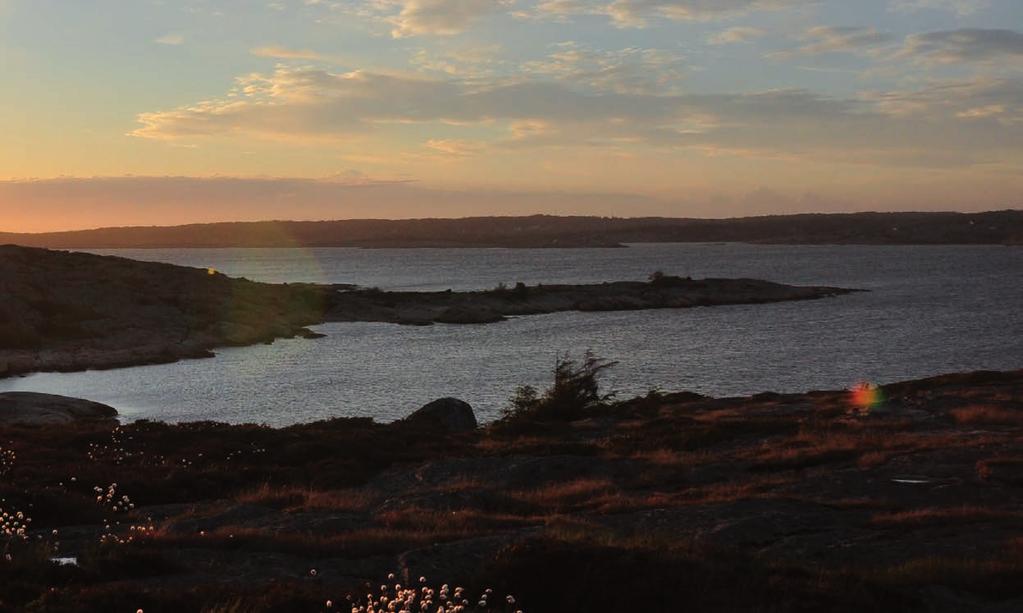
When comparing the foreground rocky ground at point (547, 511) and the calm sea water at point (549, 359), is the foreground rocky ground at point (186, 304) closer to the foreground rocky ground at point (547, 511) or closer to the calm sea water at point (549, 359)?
the calm sea water at point (549, 359)

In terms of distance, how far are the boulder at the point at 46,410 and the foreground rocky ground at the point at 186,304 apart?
26.6 m

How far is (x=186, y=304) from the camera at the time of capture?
10231 centimetres

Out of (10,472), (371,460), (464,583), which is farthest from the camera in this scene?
(371,460)

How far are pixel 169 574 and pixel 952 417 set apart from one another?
96.2ft

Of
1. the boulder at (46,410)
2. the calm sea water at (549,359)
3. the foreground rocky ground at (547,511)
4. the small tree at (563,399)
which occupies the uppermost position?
the foreground rocky ground at (547,511)

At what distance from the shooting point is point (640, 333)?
323 ft

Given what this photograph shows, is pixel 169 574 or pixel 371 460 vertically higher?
pixel 169 574

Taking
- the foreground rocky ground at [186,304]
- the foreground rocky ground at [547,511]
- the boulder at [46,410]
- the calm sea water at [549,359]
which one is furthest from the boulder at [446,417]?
the foreground rocky ground at [186,304]

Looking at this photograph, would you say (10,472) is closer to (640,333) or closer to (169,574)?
(169,574)

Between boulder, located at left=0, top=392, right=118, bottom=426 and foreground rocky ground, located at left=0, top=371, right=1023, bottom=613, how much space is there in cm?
1048

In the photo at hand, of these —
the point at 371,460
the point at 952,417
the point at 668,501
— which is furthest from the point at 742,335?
the point at 668,501

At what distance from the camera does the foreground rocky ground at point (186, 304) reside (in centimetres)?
8388


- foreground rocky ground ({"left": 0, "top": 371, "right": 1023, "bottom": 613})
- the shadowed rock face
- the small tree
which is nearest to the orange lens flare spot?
foreground rocky ground ({"left": 0, "top": 371, "right": 1023, "bottom": 613})

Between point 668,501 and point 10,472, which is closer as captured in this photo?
point 668,501
